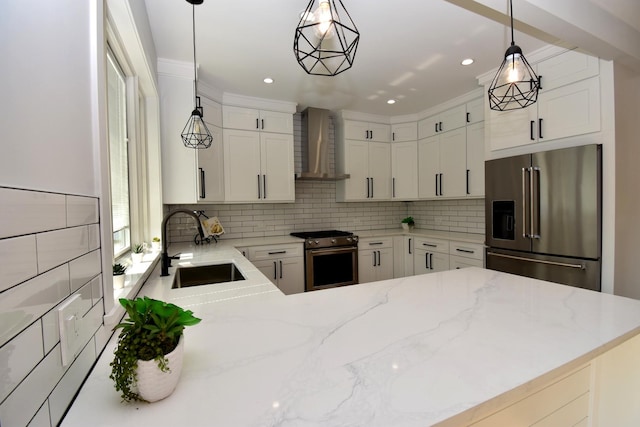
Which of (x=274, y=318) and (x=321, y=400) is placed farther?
(x=274, y=318)

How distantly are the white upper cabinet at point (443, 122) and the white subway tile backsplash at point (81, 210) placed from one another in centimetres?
373

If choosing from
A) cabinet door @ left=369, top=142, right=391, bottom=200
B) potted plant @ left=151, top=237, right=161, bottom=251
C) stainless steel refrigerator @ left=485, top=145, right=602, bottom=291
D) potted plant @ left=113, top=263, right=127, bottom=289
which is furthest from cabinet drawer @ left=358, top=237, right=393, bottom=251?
potted plant @ left=113, top=263, right=127, bottom=289

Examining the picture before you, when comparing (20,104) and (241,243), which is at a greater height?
(20,104)

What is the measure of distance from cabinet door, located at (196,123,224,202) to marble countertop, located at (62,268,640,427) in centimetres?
201

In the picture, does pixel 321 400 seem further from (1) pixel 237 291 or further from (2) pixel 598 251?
(2) pixel 598 251

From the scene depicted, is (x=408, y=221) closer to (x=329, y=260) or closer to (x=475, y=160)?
(x=475, y=160)

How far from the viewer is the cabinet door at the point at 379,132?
13.7 feet

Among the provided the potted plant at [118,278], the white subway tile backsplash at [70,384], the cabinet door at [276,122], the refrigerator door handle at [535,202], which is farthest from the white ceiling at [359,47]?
the white subway tile backsplash at [70,384]

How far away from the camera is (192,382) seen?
2.16 feet

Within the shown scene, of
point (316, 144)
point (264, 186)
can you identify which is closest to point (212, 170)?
point (264, 186)

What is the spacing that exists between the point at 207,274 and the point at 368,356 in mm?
1828

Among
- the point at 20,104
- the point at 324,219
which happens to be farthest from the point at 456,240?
the point at 20,104

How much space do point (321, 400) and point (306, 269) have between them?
2.91 metres

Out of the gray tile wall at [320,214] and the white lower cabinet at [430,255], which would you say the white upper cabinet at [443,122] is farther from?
the white lower cabinet at [430,255]
